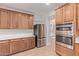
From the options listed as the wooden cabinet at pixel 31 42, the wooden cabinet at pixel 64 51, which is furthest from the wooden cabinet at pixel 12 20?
the wooden cabinet at pixel 64 51

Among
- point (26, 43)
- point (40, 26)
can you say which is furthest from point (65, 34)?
point (40, 26)

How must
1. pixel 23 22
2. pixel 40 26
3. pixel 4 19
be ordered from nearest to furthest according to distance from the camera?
pixel 4 19 < pixel 23 22 < pixel 40 26

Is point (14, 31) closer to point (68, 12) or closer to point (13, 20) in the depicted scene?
point (13, 20)

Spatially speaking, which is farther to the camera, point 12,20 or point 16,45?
point 12,20

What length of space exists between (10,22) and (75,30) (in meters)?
2.35

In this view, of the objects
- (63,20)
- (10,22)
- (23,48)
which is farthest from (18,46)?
(63,20)

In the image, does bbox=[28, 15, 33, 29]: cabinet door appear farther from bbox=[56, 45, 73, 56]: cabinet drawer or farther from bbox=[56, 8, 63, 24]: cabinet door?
bbox=[56, 45, 73, 56]: cabinet drawer

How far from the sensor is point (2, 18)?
3.90 meters

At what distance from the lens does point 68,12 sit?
10.2ft

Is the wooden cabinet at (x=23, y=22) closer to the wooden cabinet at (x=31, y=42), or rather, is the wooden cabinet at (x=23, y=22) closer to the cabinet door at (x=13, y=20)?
the cabinet door at (x=13, y=20)

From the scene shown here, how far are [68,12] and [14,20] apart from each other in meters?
2.14

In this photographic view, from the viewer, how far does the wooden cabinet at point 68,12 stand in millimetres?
2898

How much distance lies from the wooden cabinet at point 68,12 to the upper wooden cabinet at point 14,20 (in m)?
1.94

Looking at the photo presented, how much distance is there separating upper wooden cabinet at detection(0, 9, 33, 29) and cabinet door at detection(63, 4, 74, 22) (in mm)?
1936
